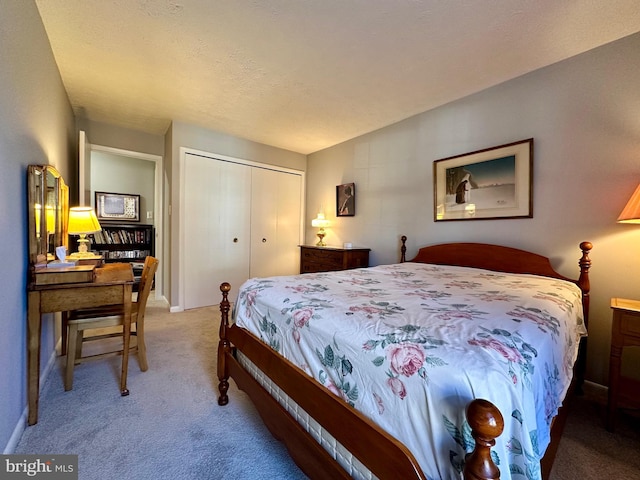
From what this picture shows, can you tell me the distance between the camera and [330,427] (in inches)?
36.8

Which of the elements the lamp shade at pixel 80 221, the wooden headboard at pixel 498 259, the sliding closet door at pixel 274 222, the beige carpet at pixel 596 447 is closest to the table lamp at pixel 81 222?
the lamp shade at pixel 80 221

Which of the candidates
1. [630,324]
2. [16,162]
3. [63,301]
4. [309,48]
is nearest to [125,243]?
[63,301]

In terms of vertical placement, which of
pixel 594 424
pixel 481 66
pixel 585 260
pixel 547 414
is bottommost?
pixel 594 424

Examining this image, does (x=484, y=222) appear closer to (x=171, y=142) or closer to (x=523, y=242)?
(x=523, y=242)

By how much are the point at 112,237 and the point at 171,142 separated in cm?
243

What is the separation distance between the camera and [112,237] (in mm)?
4809

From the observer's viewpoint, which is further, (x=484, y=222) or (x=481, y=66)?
(x=484, y=222)

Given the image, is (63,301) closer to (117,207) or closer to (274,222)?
(274,222)

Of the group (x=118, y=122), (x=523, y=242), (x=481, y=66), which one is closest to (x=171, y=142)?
(x=118, y=122)

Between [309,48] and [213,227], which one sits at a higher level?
[309,48]

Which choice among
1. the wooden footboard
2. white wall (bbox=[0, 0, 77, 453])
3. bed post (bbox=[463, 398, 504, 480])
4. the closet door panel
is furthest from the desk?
the closet door panel

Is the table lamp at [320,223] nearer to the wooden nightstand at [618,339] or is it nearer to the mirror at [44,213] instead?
the mirror at [44,213]

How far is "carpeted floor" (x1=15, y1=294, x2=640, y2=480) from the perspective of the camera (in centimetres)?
127

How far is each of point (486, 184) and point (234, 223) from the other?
3203 mm
